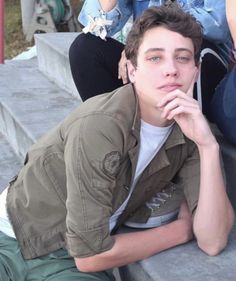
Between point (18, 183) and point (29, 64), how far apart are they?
2848 millimetres

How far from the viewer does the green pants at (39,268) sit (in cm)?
188

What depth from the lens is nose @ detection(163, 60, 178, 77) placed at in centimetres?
177

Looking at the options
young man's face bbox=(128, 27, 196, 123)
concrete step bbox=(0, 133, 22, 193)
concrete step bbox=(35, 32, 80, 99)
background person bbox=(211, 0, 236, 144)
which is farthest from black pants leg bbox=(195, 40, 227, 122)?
concrete step bbox=(35, 32, 80, 99)

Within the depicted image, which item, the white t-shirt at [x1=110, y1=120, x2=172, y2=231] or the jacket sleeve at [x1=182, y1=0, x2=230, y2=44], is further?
the jacket sleeve at [x1=182, y1=0, x2=230, y2=44]

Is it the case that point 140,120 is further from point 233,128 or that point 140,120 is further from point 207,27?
point 207,27

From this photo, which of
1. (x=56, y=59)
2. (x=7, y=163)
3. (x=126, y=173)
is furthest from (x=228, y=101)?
(x=56, y=59)

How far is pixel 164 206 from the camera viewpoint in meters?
2.08

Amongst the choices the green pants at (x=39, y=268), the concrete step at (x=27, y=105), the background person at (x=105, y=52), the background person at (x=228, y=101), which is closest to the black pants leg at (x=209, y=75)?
the background person at (x=105, y=52)

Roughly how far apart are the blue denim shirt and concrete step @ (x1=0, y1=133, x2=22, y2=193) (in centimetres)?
96

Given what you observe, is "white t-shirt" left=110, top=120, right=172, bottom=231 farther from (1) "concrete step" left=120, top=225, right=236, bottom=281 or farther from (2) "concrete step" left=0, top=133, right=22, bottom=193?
(2) "concrete step" left=0, top=133, right=22, bottom=193

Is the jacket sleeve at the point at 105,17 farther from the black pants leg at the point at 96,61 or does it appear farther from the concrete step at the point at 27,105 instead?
the concrete step at the point at 27,105

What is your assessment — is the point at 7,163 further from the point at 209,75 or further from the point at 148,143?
the point at 148,143

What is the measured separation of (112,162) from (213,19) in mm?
862

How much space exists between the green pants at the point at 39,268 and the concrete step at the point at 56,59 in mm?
1982
